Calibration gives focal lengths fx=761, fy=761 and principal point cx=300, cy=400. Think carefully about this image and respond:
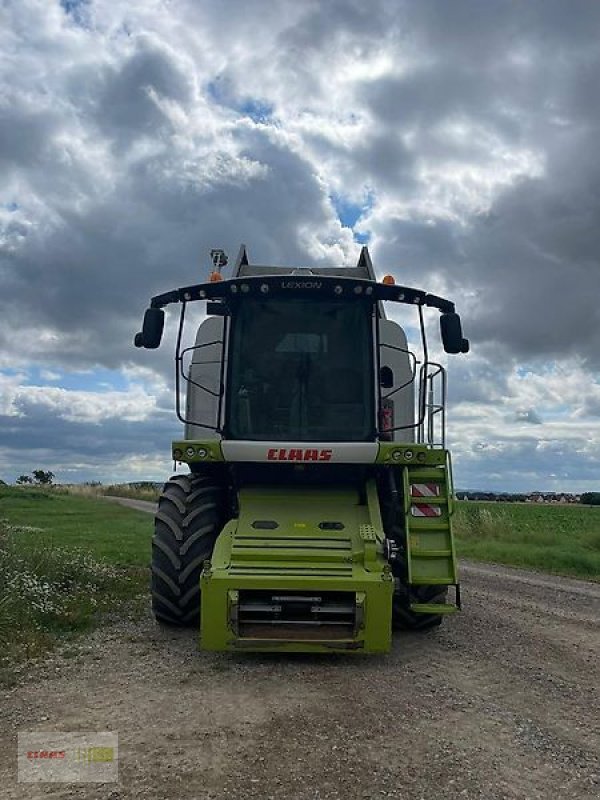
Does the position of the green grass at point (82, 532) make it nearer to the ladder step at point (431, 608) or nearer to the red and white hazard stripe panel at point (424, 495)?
the red and white hazard stripe panel at point (424, 495)

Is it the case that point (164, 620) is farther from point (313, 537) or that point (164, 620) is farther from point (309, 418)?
point (309, 418)

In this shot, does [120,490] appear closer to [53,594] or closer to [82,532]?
[82,532]

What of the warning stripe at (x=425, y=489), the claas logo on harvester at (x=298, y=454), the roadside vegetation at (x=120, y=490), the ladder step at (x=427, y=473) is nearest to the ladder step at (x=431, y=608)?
the warning stripe at (x=425, y=489)

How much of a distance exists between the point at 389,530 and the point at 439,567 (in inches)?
31.0

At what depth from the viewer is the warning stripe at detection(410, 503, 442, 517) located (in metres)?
7.94

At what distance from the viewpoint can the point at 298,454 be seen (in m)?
7.84

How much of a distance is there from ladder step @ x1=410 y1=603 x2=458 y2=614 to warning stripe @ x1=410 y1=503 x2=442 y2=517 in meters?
0.91


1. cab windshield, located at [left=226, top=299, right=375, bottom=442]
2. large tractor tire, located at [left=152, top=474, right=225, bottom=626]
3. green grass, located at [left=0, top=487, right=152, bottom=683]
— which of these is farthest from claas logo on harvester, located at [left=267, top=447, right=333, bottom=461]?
green grass, located at [left=0, top=487, right=152, bottom=683]

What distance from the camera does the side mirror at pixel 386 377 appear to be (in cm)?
868

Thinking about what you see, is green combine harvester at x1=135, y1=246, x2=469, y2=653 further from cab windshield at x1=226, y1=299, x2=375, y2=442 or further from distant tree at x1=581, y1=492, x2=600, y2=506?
distant tree at x1=581, y1=492, x2=600, y2=506

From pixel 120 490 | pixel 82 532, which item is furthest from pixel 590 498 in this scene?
pixel 82 532

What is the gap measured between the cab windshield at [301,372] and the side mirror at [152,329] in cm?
80

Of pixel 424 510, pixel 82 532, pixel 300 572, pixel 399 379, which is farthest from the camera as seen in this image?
pixel 82 532

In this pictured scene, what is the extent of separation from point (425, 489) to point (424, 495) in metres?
0.08
